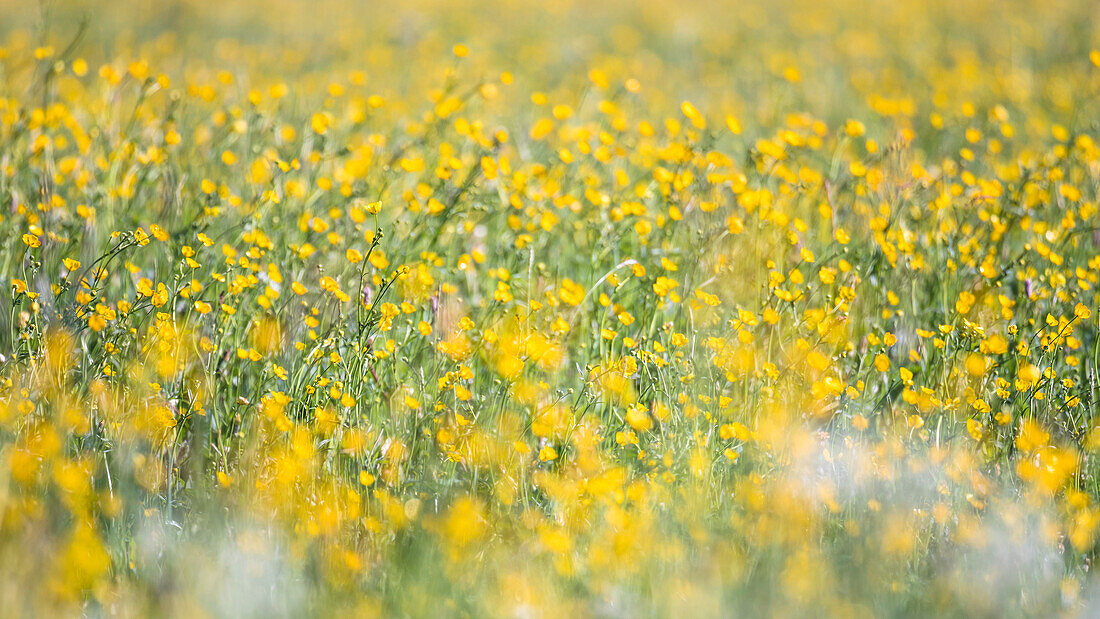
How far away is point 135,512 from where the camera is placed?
1874 millimetres

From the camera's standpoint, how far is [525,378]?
2.34m

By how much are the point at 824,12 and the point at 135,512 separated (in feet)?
25.5

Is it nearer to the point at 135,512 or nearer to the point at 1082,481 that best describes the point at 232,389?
the point at 135,512

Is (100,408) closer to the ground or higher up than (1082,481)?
higher up

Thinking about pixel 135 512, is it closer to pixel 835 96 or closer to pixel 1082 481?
pixel 1082 481

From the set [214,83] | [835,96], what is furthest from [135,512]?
[835,96]

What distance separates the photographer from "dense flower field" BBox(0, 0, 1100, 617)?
67.2 inches

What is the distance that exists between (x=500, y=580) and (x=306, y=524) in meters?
0.44

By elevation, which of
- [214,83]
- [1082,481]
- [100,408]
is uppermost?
[214,83]

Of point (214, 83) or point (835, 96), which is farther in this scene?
point (835, 96)

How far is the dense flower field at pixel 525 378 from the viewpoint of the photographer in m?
1.71

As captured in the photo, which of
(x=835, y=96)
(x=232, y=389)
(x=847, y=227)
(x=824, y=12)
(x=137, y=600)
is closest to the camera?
(x=137, y=600)

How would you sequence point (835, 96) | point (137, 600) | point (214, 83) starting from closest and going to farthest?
point (137, 600) → point (214, 83) → point (835, 96)

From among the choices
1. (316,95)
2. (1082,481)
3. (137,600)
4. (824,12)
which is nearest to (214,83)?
(316,95)
